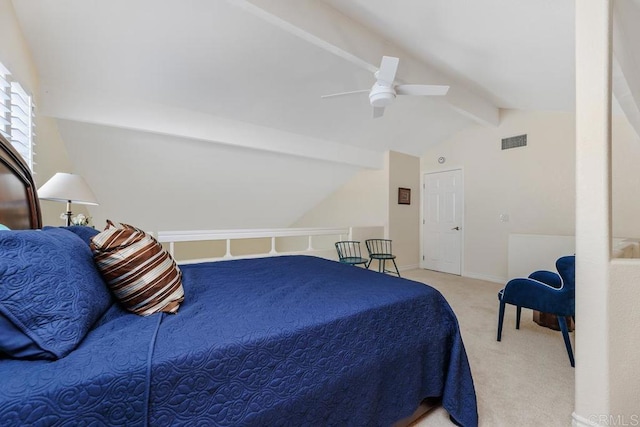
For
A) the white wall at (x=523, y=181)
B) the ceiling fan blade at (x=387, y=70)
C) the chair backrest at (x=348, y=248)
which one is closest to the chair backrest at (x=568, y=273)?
the ceiling fan blade at (x=387, y=70)

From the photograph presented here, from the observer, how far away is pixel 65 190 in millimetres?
1987

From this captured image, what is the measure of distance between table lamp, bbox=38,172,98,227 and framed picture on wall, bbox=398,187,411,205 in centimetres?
456

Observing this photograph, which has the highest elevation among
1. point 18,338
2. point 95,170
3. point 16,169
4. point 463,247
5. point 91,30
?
point 91,30

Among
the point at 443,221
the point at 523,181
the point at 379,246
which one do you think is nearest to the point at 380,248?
the point at 379,246

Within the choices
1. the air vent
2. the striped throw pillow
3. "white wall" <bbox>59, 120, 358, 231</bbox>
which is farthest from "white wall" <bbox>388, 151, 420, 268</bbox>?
the striped throw pillow

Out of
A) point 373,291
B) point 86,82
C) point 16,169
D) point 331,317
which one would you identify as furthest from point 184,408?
point 86,82

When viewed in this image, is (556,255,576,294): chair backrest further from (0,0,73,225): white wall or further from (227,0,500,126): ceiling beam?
(0,0,73,225): white wall

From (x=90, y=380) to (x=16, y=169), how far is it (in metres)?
1.51

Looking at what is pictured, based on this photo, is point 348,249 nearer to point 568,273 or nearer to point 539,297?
point 539,297

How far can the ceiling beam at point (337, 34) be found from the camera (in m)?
2.00

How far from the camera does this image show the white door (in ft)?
16.6

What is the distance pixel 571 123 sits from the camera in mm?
3812

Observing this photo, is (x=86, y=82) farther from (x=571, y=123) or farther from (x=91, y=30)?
(x=571, y=123)

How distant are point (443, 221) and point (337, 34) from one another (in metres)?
4.04
